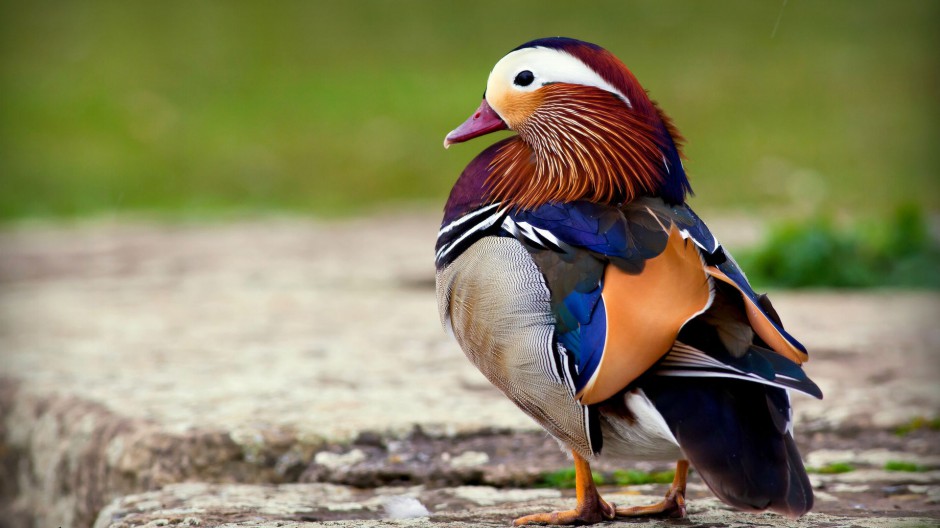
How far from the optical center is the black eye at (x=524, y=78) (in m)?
2.20

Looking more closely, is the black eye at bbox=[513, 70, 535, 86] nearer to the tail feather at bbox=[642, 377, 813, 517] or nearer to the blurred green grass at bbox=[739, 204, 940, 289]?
the tail feather at bbox=[642, 377, 813, 517]

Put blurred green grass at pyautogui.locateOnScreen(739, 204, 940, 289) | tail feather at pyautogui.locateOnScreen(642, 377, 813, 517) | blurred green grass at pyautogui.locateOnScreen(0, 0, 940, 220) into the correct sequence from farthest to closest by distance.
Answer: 1. blurred green grass at pyautogui.locateOnScreen(0, 0, 940, 220)
2. blurred green grass at pyautogui.locateOnScreen(739, 204, 940, 289)
3. tail feather at pyautogui.locateOnScreen(642, 377, 813, 517)

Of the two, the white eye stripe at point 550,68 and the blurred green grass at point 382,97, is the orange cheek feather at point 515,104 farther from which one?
the blurred green grass at point 382,97

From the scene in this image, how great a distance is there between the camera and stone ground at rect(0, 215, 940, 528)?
238 cm

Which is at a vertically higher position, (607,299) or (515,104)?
(515,104)

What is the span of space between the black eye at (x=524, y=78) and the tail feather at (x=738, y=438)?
27.0 inches

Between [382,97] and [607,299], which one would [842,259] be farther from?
[382,97]

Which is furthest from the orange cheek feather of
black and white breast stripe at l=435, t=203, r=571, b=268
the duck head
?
black and white breast stripe at l=435, t=203, r=571, b=268

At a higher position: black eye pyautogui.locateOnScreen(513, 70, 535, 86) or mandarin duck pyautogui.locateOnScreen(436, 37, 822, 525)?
black eye pyautogui.locateOnScreen(513, 70, 535, 86)

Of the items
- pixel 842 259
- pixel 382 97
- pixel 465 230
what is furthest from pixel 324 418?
pixel 382 97

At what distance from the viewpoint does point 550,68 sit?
217 centimetres

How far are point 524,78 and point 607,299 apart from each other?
55 cm

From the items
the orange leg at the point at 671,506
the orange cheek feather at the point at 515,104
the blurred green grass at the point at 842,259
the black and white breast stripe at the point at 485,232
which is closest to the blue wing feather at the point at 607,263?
the black and white breast stripe at the point at 485,232

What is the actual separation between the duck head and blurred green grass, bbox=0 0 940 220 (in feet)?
18.3
